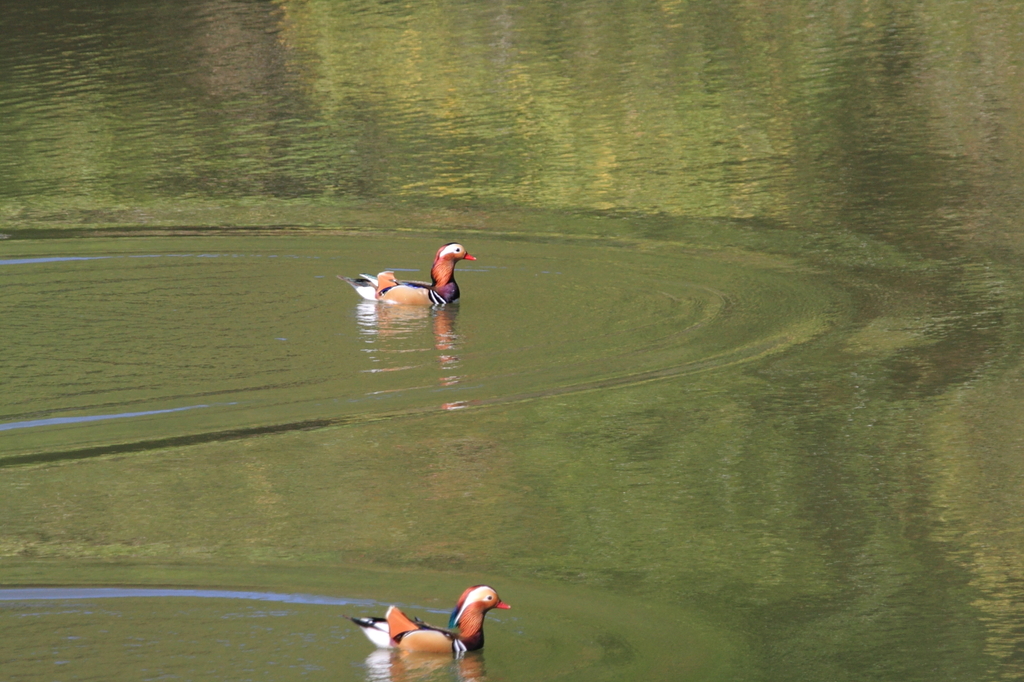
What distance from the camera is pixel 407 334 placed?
12.2 metres

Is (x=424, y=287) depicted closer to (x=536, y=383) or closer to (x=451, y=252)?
(x=451, y=252)

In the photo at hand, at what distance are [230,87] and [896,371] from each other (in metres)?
17.6

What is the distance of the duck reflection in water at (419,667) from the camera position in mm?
6113

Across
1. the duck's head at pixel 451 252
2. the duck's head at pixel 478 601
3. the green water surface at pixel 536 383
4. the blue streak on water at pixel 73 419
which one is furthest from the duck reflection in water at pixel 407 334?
the duck's head at pixel 478 601

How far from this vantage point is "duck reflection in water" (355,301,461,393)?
11172mm

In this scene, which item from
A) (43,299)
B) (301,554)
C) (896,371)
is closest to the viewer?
(301,554)

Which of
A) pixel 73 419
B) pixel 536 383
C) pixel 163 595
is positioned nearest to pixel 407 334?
pixel 536 383

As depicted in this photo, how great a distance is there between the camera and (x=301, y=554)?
767cm

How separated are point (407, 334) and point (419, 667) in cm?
619

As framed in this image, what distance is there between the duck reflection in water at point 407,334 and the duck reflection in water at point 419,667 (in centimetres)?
445

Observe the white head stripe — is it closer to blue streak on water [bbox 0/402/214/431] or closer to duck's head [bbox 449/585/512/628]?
duck's head [bbox 449/585/512/628]

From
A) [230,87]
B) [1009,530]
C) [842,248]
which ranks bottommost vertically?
[1009,530]

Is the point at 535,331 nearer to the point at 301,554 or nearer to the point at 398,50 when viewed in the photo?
the point at 301,554

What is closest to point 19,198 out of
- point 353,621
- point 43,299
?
point 43,299
